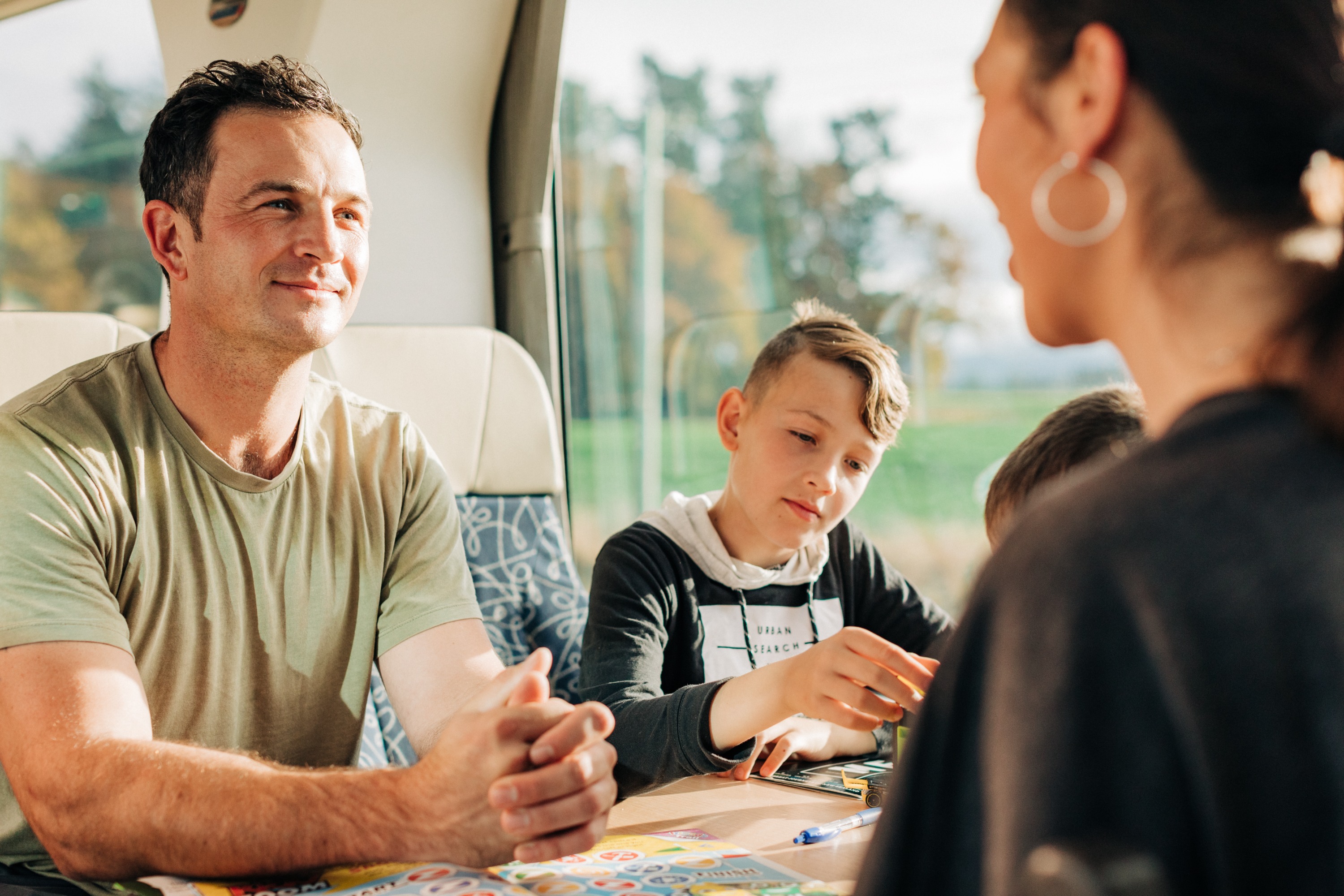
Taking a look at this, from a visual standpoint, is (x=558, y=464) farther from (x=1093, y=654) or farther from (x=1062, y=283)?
(x=1093, y=654)

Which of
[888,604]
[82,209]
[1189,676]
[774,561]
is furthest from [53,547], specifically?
[82,209]

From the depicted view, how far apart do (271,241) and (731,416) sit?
741mm

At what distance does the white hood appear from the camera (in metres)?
1.61

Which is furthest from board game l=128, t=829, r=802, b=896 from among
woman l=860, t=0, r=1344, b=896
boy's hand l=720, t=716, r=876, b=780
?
woman l=860, t=0, r=1344, b=896

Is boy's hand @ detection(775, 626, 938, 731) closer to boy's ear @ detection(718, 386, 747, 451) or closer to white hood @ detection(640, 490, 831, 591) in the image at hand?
white hood @ detection(640, 490, 831, 591)

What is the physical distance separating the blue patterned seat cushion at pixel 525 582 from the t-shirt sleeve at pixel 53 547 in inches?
29.0

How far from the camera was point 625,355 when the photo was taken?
277 cm

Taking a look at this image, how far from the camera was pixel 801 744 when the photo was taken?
1.30m

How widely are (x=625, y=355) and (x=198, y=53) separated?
1201 mm

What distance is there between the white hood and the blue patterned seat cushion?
336 millimetres

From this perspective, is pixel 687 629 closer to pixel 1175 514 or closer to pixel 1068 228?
pixel 1068 228

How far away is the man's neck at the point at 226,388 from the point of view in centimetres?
131

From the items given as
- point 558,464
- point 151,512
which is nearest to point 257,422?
point 151,512

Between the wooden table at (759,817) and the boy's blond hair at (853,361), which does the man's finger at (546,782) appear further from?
the boy's blond hair at (853,361)
